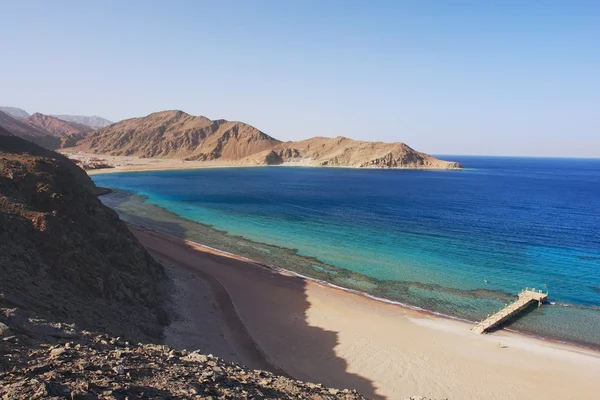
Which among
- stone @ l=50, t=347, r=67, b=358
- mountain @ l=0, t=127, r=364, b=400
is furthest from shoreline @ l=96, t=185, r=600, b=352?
stone @ l=50, t=347, r=67, b=358

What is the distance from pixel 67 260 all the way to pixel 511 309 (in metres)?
29.5

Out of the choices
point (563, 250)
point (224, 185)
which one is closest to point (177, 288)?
point (563, 250)

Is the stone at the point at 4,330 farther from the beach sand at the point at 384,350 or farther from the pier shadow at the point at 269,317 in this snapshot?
the pier shadow at the point at 269,317

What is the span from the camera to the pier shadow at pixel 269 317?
1861 cm

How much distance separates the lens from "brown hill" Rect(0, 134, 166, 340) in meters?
15.0

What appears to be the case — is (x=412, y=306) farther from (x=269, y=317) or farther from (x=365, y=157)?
(x=365, y=157)

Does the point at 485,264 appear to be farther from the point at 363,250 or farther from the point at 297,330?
the point at 297,330

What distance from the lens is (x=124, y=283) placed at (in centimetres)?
2103

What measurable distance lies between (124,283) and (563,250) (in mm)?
47915

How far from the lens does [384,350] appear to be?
21031 mm

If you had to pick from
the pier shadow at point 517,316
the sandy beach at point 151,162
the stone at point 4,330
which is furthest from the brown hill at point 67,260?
the sandy beach at point 151,162

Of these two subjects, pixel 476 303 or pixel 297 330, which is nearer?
pixel 297 330

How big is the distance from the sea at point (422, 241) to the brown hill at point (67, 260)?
16969mm

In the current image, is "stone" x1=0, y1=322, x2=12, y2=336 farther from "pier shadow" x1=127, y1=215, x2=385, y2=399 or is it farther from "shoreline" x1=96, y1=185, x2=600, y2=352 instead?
"shoreline" x1=96, y1=185, x2=600, y2=352
